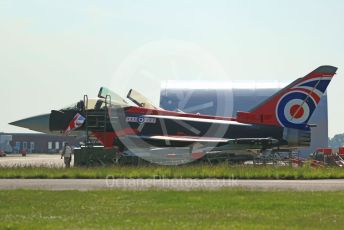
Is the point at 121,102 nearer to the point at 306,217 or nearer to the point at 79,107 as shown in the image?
the point at 79,107

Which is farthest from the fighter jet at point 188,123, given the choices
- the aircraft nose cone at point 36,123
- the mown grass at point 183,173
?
the mown grass at point 183,173

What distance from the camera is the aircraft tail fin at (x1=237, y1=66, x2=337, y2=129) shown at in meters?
32.2

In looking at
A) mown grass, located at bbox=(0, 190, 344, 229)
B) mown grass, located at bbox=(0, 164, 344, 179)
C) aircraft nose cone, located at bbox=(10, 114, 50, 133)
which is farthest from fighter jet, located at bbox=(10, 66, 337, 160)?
mown grass, located at bbox=(0, 190, 344, 229)

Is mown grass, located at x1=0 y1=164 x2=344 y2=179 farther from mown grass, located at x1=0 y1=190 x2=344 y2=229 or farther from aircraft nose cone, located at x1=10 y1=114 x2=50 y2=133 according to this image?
aircraft nose cone, located at x1=10 y1=114 x2=50 y2=133

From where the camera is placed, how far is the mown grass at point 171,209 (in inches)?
392

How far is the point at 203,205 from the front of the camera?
12.7m

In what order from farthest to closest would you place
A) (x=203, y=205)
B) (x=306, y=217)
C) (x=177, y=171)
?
(x=177, y=171), (x=203, y=205), (x=306, y=217)

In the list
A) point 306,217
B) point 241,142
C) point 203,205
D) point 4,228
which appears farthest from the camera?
point 241,142

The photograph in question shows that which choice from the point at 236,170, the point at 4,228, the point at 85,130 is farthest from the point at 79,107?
the point at 4,228

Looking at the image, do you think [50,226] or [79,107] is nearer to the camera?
[50,226]

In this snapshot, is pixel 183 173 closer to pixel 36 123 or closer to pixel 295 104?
pixel 295 104

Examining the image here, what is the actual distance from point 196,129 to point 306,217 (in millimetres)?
20635

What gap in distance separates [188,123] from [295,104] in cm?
620

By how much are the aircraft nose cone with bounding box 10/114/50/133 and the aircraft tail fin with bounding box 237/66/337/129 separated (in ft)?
35.0
